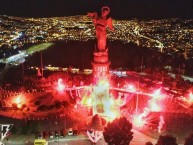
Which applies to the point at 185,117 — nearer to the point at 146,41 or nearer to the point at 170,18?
the point at 146,41

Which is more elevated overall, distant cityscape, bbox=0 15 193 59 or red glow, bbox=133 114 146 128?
distant cityscape, bbox=0 15 193 59

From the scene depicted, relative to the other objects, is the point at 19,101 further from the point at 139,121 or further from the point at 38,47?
the point at 38,47

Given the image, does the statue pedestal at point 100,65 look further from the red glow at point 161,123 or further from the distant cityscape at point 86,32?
the distant cityscape at point 86,32

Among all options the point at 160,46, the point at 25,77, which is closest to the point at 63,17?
the point at 160,46

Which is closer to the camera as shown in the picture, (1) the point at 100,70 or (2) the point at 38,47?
(1) the point at 100,70

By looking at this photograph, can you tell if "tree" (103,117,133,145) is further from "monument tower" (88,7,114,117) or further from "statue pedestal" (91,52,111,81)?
"statue pedestal" (91,52,111,81)

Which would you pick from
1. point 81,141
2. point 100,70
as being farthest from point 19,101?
point 81,141

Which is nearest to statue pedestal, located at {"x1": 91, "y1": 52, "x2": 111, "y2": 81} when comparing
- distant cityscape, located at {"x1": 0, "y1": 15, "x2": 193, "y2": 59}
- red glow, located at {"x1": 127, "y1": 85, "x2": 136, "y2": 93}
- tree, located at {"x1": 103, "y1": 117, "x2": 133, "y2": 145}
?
red glow, located at {"x1": 127, "y1": 85, "x2": 136, "y2": 93}
